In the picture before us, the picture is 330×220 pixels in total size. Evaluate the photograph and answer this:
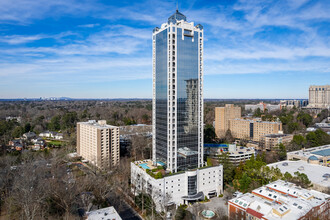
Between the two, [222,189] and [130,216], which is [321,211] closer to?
[222,189]

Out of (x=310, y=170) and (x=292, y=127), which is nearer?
(x=310, y=170)

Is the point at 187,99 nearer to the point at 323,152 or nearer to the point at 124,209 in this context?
the point at 124,209

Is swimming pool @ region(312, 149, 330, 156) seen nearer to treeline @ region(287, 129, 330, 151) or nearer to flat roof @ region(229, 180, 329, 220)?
treeline @ region(287, 129, 330, 151)

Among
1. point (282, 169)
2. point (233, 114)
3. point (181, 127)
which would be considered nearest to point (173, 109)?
point (181, 127)

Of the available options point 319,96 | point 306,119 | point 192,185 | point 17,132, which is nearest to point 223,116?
point 306,119

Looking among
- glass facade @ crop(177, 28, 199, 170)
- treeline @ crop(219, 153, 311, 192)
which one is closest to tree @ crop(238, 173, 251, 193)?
treeline @ crop(219, 153, 311, 192)

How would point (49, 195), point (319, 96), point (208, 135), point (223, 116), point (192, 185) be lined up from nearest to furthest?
point (49, 195) → point (192, 185) → point (208, 135) → point (223, 116) → point (319, 96)

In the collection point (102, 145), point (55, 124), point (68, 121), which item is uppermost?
point (68, 121)
